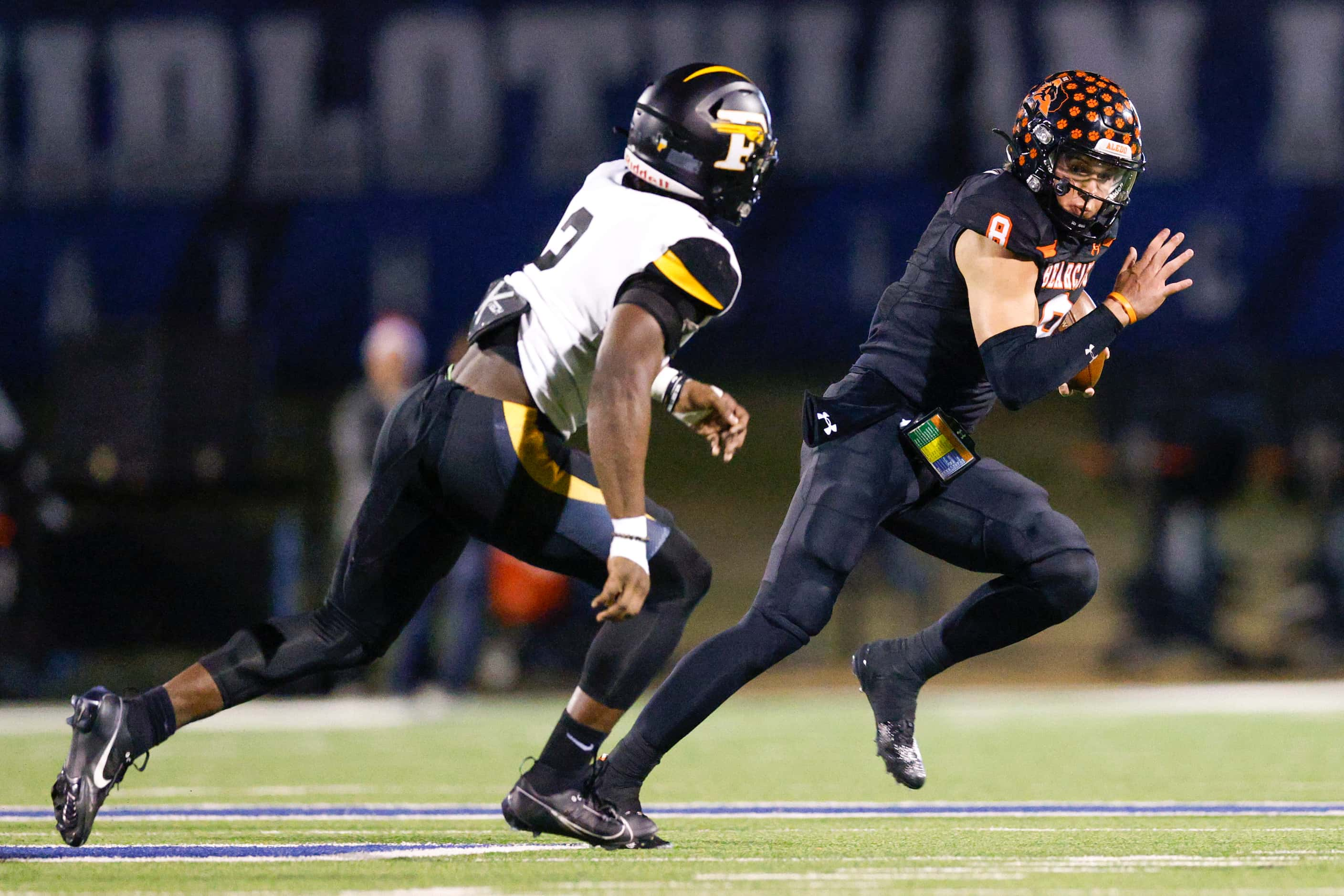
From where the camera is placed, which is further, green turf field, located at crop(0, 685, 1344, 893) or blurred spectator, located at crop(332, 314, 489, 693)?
blurred spectator, located at crop(332, 314, 489, 693)

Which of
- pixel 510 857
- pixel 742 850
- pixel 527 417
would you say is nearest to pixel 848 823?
pixel 742 850

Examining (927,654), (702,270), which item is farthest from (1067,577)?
(702,270)

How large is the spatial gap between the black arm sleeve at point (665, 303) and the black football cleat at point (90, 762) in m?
1.48

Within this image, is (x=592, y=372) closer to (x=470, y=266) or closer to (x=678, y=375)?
(x=678, y=375)

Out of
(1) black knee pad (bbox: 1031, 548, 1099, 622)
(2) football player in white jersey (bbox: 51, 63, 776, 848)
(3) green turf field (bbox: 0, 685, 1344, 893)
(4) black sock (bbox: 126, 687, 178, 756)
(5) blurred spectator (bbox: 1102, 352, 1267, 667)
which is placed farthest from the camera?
(5) blurred spectator (bbox: 1102, 352, 1267, 667)

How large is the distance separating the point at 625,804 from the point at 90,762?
118cm

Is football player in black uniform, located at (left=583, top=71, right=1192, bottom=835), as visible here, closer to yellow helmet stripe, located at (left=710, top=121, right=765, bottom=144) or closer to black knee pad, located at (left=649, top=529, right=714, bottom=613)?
black knee pad, located at (left=649, top=529, right=714, bottom=613)

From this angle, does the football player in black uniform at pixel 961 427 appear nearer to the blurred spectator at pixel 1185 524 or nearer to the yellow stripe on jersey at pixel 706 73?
the yellow stripe on jersey at pixel 706 73

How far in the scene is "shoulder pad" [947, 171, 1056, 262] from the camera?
170 inches

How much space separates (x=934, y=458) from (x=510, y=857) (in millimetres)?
1360

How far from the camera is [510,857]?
4.03 meters

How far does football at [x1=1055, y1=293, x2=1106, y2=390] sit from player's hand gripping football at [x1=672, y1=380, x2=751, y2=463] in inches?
32.3

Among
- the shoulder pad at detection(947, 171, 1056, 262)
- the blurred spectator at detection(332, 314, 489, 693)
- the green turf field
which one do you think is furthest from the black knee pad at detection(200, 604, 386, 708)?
the blurred spectator at detection(332, 314, 489, 693)

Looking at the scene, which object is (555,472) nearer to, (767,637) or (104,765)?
(767,637)
